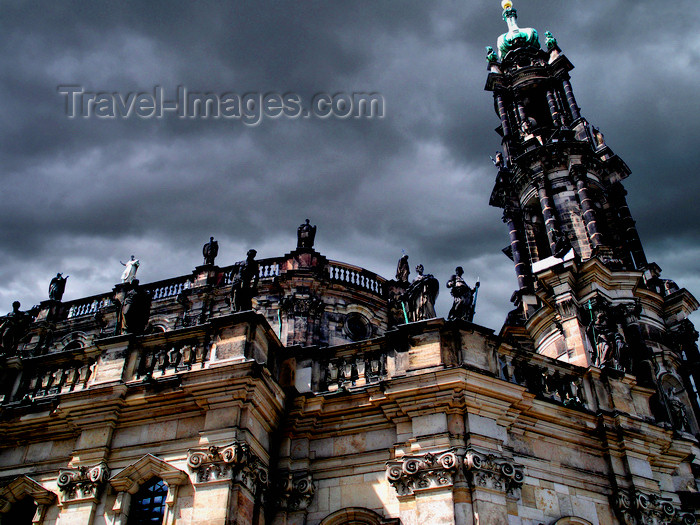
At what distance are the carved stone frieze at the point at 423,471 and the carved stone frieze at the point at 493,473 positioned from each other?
26cm

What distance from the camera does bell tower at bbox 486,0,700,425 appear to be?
74.9 ft

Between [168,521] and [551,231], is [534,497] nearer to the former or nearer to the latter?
[168,521]

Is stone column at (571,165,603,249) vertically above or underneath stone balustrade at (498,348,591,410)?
above

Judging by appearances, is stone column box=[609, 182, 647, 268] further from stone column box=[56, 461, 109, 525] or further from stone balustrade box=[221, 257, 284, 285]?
stone column box=[56, 461, 109, 525]

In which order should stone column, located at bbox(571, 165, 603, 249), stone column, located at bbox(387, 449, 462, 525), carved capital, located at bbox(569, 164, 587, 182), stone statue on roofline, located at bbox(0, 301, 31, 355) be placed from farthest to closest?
1. carved capital, located at bbox(569, 164, 587, 182)
2. stone column, located at bbox(571, 165, 603, 249)
3. stone statue on roofline, located at bbox(0, 301, 31, 355)
4. stone column, located at bbox(387, 449, 462, 525)

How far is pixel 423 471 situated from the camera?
12148 millimetres

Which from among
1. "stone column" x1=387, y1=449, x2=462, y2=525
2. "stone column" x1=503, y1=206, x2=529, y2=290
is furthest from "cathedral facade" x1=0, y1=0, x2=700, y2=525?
"stone column" x1=503, y1=206, x2=529, y2=290

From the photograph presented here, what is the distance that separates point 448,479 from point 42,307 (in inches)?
995

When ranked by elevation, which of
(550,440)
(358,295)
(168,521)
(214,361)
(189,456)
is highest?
(358,295)

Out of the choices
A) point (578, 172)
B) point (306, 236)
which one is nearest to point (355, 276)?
point (306, 236)

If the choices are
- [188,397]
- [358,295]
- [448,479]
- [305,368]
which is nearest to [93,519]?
[188,397]

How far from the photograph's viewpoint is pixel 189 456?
12078 mm

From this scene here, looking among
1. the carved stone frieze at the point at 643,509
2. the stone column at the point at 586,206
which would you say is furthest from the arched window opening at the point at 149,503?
the stone column at the point at 586,206

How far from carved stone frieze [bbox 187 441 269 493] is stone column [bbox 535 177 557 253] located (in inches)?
761
